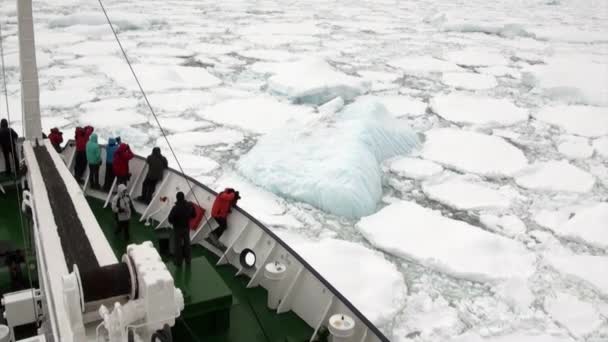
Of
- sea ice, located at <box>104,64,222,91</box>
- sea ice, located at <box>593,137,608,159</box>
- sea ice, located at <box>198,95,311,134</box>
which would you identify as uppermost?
sea ice, located at <box>593,137,608,159</box>

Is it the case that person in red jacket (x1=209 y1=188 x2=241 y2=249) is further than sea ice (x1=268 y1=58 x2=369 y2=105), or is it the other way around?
sea ice (x1=268 y1=58 x2=369 y2=105)

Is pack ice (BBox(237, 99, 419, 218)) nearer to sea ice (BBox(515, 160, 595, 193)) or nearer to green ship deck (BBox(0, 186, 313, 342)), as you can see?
sea ice (BBox(515, 160, 595, 193))

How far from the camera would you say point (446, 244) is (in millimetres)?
5621

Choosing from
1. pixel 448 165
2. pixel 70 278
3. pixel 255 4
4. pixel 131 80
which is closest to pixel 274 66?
pixel 131 80

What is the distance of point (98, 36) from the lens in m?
15.9

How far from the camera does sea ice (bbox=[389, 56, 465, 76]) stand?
1359cm

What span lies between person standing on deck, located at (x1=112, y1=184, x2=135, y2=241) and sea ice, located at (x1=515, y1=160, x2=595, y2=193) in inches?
204

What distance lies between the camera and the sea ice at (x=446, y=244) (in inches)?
206

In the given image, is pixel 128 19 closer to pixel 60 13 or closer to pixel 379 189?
pixel 60 13

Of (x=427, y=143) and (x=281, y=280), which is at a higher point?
(x=281, y=280)

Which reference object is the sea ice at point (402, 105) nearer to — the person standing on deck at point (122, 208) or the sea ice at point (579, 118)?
the sea ice at point (579, 118)

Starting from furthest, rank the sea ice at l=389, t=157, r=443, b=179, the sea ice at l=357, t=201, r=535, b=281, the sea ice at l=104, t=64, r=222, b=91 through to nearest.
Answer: the sea ice at l=104, t=64, r=222, b=91 < the sea ice at l=389, t=157, r=443, b=179 < the sea ice at l=357, t=201, r=535, b=281

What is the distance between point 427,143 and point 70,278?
23.5 ft

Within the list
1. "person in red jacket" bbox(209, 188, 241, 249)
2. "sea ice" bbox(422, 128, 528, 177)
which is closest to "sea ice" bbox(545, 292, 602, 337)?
"sea ice" bbox(422, 128, 528, 177)
